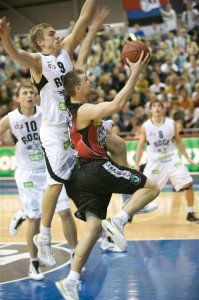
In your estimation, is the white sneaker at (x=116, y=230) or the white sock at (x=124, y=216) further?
the white sock at (x=124, y=216)

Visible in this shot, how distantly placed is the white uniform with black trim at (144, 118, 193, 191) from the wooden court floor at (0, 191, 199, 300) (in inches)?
28.6

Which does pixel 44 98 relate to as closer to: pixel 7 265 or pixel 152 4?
pixel 7 265

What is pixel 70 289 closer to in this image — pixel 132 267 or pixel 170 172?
pixel 132 267

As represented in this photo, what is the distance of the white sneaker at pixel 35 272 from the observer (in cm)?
632

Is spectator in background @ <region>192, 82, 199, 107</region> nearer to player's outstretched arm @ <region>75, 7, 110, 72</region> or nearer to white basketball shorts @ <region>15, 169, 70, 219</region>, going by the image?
white basketball shorts @ <region>15, 169, 70, 219</region>

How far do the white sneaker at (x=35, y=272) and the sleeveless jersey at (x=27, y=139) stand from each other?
1.09 metres

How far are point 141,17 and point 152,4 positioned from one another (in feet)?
1.76

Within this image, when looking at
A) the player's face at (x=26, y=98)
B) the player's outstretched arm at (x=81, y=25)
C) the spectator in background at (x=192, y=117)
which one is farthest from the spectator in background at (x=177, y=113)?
the player's outstretched arm at (x=81, y=25)

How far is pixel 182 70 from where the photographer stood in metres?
16.7

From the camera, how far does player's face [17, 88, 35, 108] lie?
6676mm

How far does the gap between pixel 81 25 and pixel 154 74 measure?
34.6 feet

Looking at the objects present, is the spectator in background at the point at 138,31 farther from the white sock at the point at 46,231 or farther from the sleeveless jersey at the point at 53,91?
the white sock at the point at 46,231

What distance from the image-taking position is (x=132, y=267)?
656 centimetres


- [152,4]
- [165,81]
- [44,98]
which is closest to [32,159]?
[44,98]
